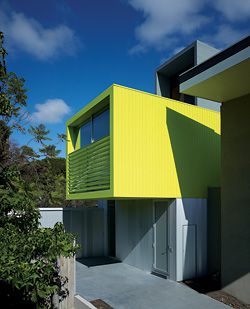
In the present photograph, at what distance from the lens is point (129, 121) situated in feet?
29.5

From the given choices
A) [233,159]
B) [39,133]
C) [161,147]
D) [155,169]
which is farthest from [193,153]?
[39,133]

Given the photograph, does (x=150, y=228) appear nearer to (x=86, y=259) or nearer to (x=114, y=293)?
(x=114, y=293)

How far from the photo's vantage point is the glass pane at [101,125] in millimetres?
9993

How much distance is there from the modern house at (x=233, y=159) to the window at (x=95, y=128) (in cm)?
282

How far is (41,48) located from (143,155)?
19.3ft

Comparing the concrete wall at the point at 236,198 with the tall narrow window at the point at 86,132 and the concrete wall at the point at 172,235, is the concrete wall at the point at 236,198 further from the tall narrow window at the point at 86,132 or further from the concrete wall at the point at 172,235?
the tall narrow window at the point at 86,132

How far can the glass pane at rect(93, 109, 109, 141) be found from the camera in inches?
393

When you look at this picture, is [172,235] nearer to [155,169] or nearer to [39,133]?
[155,169]

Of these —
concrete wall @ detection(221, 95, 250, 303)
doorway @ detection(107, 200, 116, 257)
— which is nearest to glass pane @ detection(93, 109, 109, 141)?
concrete wall @ detection(221, 95, 250, 303)

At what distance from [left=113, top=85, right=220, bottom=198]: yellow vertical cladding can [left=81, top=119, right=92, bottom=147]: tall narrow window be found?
2807mm

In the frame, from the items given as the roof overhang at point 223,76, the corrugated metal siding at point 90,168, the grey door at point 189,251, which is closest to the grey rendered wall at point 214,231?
the grey door at point 189,251

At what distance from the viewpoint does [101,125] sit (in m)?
10.4

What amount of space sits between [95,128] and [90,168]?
4.89ft

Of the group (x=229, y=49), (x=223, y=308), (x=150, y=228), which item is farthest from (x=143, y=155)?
(x=223, y=308)
